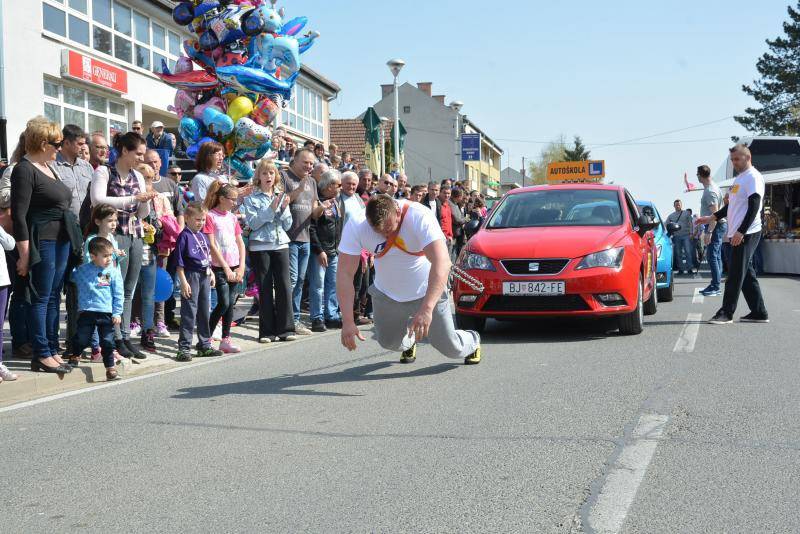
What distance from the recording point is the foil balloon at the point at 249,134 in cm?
1270

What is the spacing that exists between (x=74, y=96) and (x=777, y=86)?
55793 mm

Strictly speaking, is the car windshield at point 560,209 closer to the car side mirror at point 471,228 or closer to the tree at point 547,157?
the car side mirror at point 471,228

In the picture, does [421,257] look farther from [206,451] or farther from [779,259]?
[779,259]

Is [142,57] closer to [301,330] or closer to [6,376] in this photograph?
[301,330]

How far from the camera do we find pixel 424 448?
16.7ft

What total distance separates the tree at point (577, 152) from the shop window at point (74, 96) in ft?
362

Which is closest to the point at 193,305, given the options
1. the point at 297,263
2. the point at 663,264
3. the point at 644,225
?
Answer: the point at 297,263

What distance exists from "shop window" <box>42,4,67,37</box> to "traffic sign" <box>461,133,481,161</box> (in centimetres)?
2231

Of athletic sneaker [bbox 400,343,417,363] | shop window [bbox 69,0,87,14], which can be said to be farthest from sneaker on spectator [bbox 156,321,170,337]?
shop window [bbox 69,0,87,14]

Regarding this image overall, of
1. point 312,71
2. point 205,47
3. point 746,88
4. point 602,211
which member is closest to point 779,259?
point 602,211

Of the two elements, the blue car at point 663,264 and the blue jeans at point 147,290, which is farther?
the blue car at point 663,264

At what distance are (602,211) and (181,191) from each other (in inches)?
198

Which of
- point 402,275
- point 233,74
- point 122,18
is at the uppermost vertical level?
point 122,18

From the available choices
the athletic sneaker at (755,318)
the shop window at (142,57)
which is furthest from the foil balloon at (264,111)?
the shop window at (142,57)
